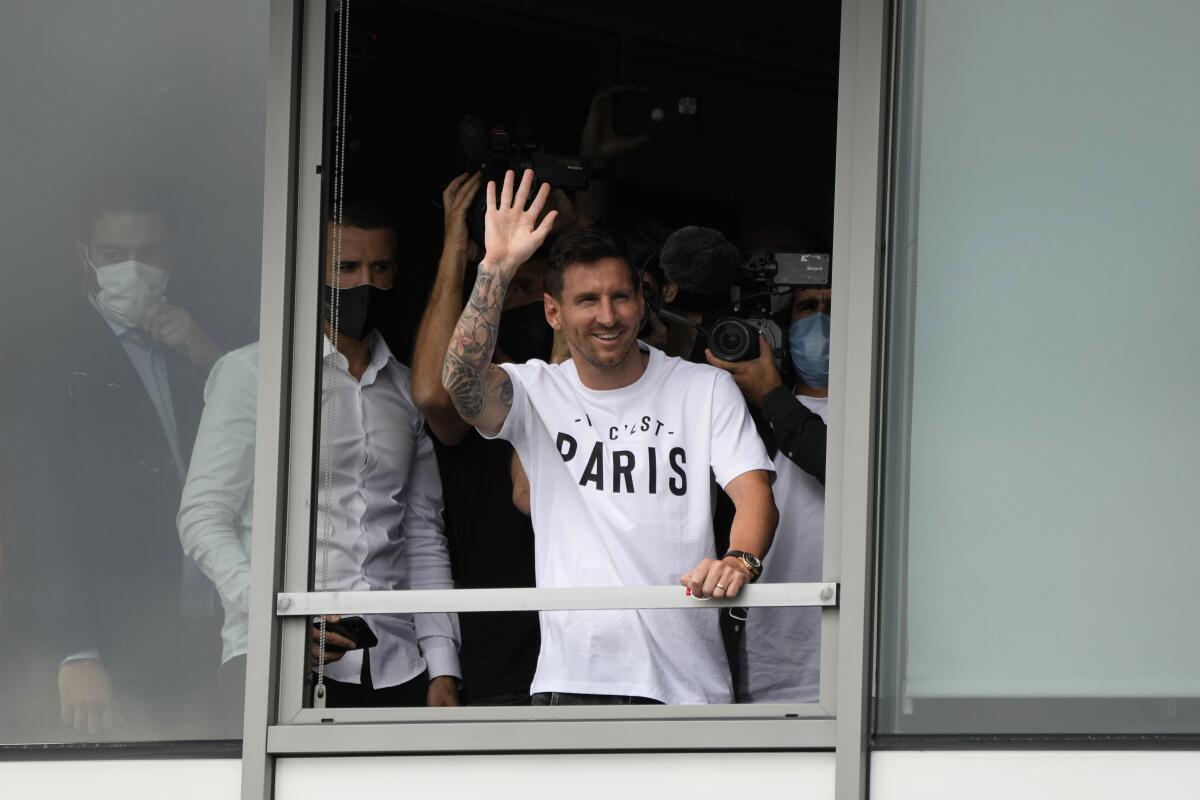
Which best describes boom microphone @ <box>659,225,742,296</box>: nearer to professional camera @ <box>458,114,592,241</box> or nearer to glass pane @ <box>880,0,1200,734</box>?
professional camera @ <box>458,114,592,241</box>

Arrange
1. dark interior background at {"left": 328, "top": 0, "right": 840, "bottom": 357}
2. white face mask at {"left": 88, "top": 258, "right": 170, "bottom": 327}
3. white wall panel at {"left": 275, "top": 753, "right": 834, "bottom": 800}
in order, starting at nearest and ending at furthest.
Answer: white wall panel at {"left": 275, "top": 753, "right": 834, "bottom": 800}, white face mask at {"left": 88, "top": 258, "right": 170, "bottom": 327}, dark interior background at {"left": 328, "top": 0, "right": 840, "bottom": 357}

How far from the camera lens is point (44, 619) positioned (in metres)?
3.37

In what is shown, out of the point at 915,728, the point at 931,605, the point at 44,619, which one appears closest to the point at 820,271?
the point at 931,605

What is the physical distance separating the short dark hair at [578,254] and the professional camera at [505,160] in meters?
0.14

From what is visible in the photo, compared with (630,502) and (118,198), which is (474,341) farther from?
(118,198)

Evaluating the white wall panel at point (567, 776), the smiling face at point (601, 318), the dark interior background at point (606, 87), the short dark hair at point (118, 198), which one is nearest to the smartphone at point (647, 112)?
the dark interior background at point (606, 87)

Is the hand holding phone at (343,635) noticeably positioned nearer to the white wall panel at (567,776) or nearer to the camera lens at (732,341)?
the white wall panel at (567,776)

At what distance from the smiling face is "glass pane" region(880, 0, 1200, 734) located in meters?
0.59

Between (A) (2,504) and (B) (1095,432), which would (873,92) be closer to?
(B) (1095,432)

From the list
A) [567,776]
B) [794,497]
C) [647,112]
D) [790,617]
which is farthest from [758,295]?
[567,776]

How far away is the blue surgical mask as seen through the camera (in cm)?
351

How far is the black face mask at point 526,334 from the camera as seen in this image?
3600mm

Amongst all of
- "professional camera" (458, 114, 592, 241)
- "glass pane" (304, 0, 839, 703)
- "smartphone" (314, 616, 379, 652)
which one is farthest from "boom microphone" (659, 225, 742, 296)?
"smartphone" (314, 616, 379, 652)

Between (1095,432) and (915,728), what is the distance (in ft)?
2.26
